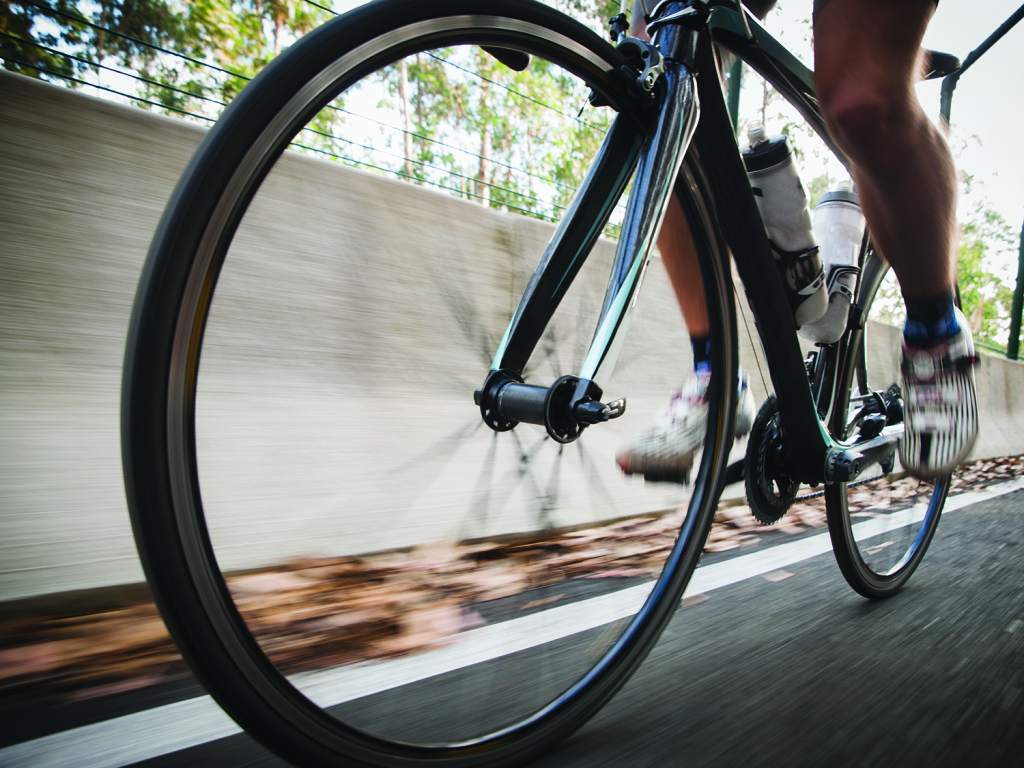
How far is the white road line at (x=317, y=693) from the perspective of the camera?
3.17 ft

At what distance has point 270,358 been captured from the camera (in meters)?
1.34

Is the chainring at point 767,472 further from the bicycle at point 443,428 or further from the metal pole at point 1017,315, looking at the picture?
the metal pole at point 1017,315

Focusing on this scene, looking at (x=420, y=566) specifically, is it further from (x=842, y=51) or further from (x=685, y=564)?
(x=842, y=51)

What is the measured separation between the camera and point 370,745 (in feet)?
2.75

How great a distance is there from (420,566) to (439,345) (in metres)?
0.42

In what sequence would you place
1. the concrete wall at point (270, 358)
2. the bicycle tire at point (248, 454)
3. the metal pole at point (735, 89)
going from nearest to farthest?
1. the bicycle tire at point (248, 454)
2. the concrete wall at point (270, 358)
3. the metal pole at point (735, 89)

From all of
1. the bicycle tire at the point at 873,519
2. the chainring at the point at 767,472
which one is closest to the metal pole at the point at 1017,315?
the bicycle tire at the point at 873,519

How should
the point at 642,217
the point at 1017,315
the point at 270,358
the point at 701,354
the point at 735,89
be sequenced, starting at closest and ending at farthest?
the point at 642,217
the point at 270,358
the point at 701,354
the point at 735,89
the point at 1017,315

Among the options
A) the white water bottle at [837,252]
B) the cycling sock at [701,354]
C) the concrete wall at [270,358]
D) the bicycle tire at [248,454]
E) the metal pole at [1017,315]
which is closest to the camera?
the bicycle tire at [248,454]

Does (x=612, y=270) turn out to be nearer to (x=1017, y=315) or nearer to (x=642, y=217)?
(x=642, y=217)

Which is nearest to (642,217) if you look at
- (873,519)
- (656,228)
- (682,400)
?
(656,228)

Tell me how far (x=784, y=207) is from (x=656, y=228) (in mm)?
580

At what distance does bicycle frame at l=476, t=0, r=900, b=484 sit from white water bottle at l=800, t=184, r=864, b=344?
1.00 ft

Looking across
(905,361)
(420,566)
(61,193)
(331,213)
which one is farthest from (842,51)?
(61,193)
